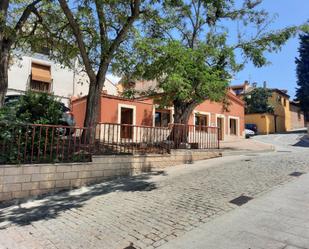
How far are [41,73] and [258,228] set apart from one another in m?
21.2

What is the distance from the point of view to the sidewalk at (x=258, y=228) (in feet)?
15.0

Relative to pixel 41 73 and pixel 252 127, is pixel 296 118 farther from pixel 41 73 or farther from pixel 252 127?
pixel 41 73

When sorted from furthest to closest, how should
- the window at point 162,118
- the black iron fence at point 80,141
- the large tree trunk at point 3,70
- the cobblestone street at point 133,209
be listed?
the window at point 162,118 → the large tree trunk at point 3,70 → the black iron fence at point 80,141 → the cobblestone street at point 133,209

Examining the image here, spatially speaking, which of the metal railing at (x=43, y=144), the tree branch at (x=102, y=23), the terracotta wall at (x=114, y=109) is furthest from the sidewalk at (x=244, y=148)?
the metal railing at (x=43, y=144)

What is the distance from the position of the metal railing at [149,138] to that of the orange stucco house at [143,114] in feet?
9.54

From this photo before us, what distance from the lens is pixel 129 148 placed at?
10477 mm

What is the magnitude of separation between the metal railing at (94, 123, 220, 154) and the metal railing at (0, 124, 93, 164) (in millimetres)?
560

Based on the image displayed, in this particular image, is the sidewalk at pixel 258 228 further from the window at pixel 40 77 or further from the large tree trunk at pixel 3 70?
the window at pixel 40 77

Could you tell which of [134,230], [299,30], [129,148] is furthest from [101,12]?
[299,30]

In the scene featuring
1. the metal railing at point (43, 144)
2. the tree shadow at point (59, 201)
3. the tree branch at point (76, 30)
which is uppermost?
the tree branch at point (76, 30)

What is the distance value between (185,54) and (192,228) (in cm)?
695

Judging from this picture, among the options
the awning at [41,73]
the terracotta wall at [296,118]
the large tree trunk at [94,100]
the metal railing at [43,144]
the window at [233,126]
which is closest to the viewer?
the metal railing at [43,144]

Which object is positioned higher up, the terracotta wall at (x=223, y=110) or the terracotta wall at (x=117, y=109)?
the terracotta wall at (x=223, y=110)

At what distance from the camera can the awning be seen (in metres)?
22.3
